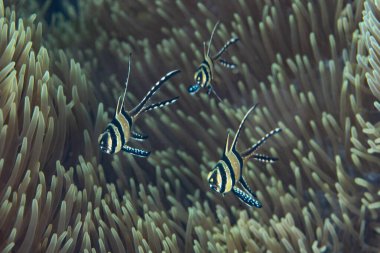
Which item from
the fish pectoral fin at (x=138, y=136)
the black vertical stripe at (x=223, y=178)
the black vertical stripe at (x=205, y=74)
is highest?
the black vertical stripe at (x=205, y=74)

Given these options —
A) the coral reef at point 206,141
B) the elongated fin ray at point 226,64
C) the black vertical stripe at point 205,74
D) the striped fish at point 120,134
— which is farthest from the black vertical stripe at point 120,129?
the elongated fin ray at point 226,64

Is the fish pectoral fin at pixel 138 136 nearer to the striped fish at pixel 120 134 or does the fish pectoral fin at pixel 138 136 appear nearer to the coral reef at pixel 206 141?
the striped fish at pixel 120 134

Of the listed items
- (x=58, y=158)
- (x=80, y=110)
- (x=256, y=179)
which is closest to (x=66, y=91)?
(x=80, y=110)

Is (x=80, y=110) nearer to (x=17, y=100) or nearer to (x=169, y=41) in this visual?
(x=17, y=100)

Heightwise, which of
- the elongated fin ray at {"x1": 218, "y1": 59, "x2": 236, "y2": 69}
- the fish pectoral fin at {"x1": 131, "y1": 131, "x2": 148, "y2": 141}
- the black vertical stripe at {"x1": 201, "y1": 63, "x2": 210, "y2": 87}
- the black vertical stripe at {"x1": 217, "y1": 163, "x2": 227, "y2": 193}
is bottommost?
the black vertical stripe at {"x1": 217, "y1": 163, "x2": 227, "y2": 193}

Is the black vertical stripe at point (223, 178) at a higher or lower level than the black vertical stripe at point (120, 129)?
lower

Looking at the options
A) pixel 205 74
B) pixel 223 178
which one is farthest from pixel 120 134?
pixel 205 74

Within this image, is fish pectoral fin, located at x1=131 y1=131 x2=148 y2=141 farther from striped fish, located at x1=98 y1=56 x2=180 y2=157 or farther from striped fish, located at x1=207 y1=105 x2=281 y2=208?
striped fish, located at x1=207 y1=105 x2=281 y2=208

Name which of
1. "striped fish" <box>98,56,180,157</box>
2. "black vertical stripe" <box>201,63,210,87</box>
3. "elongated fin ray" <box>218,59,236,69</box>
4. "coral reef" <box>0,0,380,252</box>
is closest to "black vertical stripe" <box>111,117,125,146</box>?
"striped fish" <box>98,56,180,157</box>

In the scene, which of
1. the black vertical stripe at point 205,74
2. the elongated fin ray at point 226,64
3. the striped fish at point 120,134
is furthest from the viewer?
the elongated fin ray at point 226,64
